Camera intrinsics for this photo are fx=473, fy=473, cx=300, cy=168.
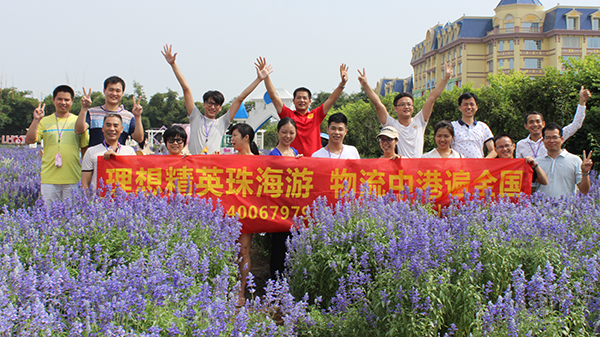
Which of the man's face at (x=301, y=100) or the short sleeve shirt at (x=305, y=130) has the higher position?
the man's face at (x=301, y=100)

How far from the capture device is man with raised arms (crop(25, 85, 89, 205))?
5.30m

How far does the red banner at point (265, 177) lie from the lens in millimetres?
5273

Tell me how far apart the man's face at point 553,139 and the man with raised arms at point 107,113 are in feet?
15.5

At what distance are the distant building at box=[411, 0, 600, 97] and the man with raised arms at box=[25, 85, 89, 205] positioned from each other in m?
61.2

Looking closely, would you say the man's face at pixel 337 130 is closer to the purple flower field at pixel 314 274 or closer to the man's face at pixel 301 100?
the man's face at pixel 301 100

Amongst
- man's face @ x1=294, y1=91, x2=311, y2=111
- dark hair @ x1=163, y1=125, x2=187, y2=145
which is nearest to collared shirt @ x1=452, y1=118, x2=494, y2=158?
man's face @ x1=294, y1=91, x2=311, y2=111

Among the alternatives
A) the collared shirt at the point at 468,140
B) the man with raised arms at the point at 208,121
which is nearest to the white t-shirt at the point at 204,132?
the man with raised arms at the point at 208,121

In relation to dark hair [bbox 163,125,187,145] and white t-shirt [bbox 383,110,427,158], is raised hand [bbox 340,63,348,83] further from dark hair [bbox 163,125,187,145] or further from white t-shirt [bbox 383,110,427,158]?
dark hair [bbox 163,125,187,145]

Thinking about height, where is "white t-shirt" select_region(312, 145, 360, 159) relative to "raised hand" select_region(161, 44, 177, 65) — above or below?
below

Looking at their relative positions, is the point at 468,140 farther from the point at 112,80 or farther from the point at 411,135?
the point at 112,80

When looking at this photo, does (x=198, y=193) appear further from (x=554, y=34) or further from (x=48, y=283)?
(x=554, y=34)

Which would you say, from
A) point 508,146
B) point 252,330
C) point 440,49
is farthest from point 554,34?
point 252,330

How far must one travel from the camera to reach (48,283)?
7.52 feet

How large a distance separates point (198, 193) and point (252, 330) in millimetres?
3172
